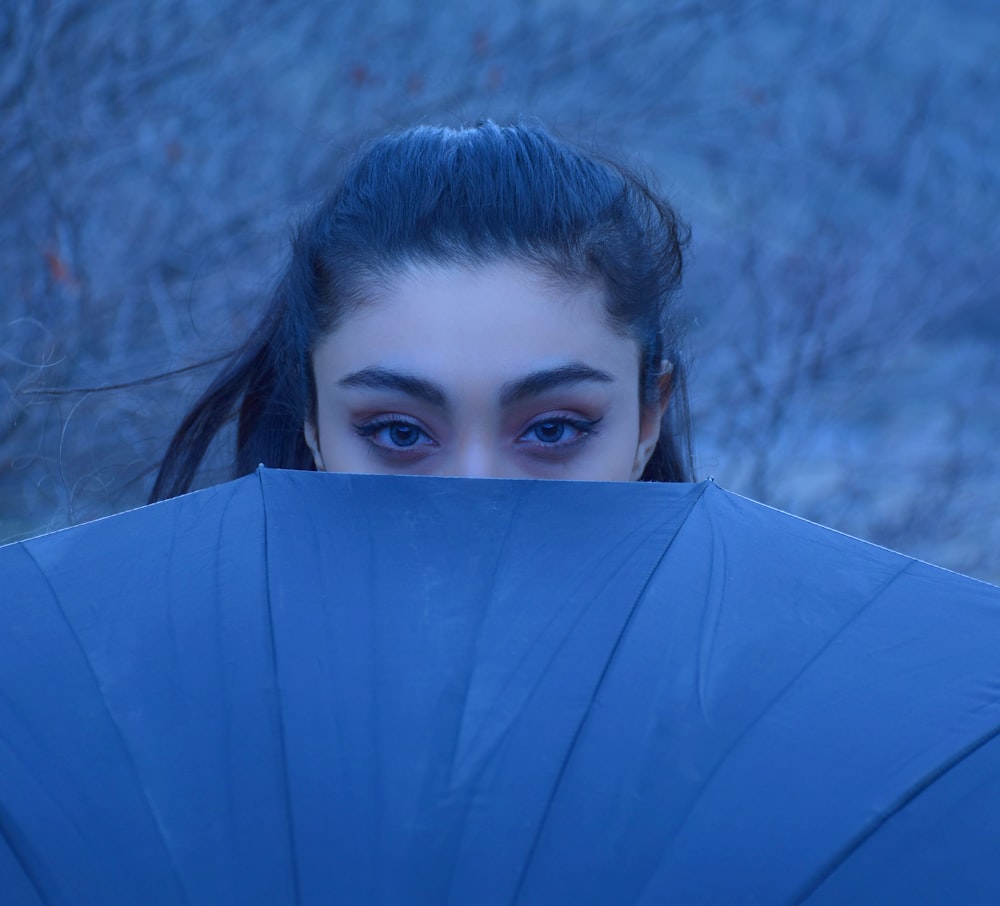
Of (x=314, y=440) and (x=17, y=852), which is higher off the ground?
(x=314, y=440)

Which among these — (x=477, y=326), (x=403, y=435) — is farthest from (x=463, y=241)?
(x=403, y=435)

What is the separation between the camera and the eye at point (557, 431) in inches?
74.9

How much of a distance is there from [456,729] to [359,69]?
10.8 feet

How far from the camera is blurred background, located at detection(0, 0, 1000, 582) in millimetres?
3730

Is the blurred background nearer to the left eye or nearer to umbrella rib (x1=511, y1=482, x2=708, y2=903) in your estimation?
the left eye

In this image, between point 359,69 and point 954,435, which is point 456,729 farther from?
point 954,435

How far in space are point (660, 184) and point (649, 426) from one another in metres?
2.01

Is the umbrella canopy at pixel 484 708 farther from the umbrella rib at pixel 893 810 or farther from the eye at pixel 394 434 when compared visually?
the eye at pixel 394 434

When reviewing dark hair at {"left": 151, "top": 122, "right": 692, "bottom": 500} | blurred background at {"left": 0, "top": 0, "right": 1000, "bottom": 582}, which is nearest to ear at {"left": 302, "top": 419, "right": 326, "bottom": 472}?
dark hair at {"left": 151, "top": 122, "right": 692, "bottom": 500}

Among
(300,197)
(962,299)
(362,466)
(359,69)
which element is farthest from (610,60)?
(362,466)

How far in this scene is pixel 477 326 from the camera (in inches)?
72.4

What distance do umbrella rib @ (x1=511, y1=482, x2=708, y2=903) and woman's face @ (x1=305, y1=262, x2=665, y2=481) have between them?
573 mm

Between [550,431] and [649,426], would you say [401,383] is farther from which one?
[649,426]

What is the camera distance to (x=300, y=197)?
3814 millimetres
